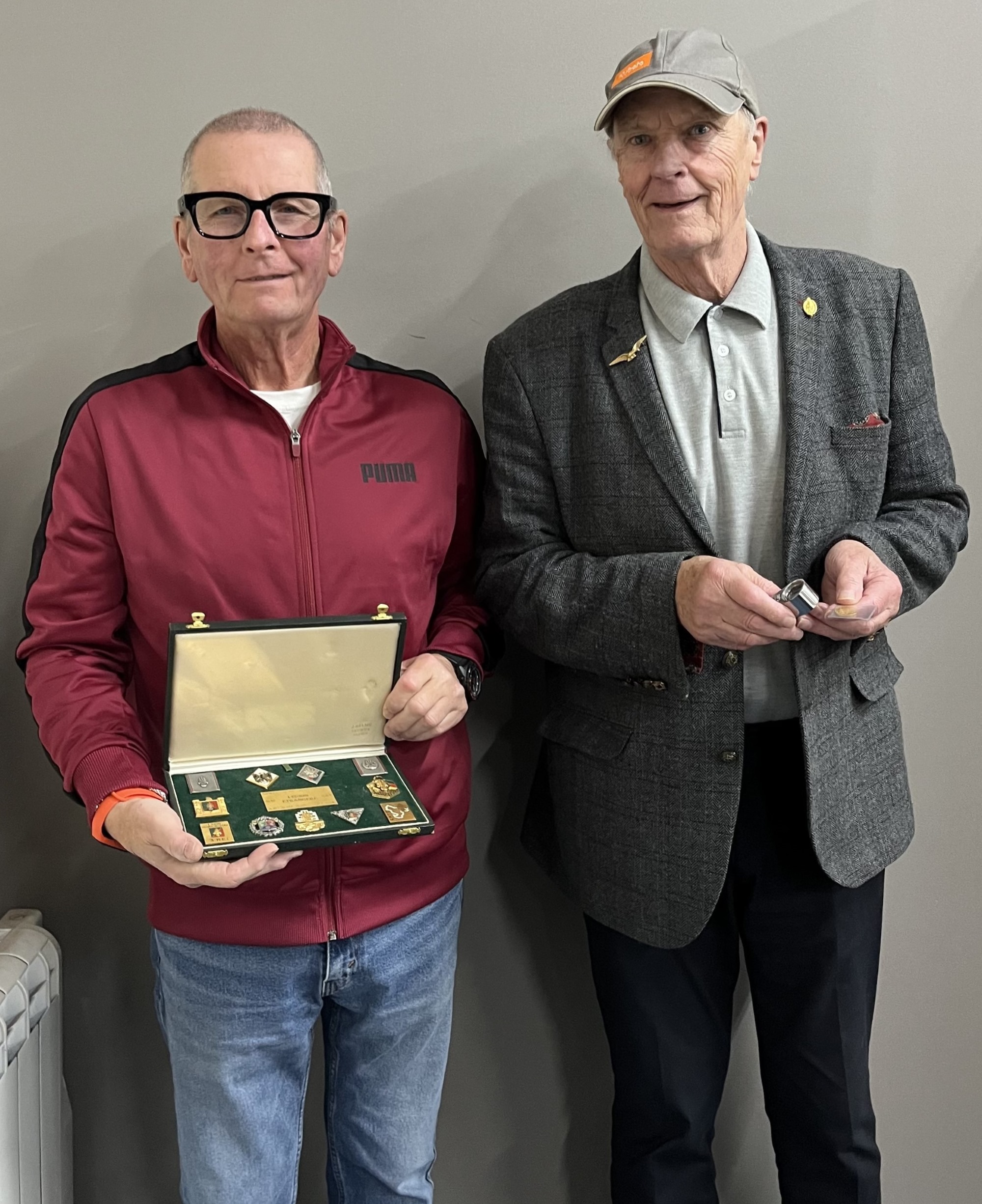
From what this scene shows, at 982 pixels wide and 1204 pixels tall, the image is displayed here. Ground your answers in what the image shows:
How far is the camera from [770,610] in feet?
4.14

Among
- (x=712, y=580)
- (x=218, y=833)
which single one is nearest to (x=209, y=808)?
(x=218, y=833)

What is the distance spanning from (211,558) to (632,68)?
81 cm

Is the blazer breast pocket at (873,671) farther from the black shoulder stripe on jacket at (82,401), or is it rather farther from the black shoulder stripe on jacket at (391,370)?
the black shoulder stripe on jacket at (82,401)

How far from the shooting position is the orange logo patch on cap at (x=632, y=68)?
4.51 feet

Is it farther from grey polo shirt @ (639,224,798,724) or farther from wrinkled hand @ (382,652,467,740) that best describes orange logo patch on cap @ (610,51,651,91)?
wrinkled hand @ (382,652,467,740)

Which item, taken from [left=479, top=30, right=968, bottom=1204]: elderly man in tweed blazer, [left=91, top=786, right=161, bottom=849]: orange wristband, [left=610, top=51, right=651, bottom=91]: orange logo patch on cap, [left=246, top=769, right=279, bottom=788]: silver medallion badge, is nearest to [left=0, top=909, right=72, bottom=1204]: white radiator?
[left=91, top=786, right=161, bottom=849]: orange wristband

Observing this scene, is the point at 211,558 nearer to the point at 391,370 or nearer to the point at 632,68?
the point at 391,370

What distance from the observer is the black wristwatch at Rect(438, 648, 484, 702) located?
4.82 ft

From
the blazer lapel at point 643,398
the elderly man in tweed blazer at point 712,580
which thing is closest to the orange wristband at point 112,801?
the elderly man in tweed blazer at point 712,580

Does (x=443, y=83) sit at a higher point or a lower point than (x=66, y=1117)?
higher

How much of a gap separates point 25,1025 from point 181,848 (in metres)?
0.55

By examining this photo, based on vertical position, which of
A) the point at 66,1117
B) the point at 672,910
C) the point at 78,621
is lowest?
the point at 66,1117

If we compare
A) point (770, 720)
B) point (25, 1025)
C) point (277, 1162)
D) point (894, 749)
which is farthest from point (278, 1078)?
point (894, 749)

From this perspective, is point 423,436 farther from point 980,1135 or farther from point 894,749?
point 980,1135
